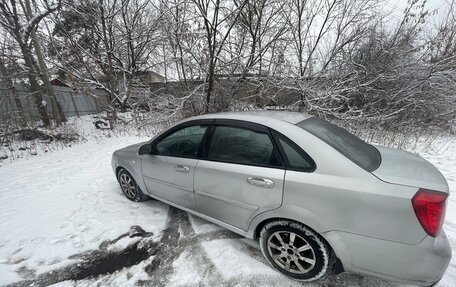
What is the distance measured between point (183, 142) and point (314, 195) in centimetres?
170

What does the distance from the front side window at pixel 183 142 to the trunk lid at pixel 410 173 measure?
1790mm

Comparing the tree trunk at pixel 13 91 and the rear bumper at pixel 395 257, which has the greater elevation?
the tree trunk at pixel 13 91

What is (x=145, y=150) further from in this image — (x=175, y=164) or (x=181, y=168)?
(x=181, y=168)

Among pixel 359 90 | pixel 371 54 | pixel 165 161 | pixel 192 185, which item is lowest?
pixel 192 185

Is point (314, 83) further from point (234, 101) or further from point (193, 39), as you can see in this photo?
point (193, 39)

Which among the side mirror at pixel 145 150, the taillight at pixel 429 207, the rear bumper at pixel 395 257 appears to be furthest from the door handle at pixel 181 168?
the taillight at pixel 429 207

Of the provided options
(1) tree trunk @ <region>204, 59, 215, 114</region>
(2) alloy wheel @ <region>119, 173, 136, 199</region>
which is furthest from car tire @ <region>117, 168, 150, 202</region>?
(1) tree trunk @ <region>204, 59, 215, 114</region>

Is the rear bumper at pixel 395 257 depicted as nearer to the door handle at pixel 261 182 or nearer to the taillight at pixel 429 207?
the taillight at pixel 429 207

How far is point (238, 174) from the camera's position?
1944 mm

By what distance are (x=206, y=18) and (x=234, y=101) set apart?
3.12 metres

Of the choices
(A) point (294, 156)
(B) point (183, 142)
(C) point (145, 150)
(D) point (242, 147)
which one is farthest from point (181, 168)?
(A) point (294, 156)

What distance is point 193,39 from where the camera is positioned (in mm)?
7539

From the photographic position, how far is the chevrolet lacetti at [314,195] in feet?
4.48

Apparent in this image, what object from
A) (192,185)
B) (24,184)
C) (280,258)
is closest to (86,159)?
(24,184)
